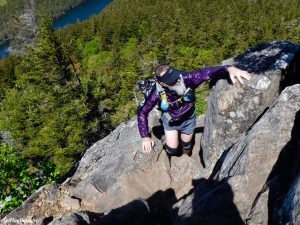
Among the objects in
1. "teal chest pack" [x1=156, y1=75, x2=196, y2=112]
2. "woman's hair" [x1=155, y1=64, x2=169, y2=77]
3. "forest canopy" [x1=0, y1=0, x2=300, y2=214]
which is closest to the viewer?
"woman's hair" [x1=155, y1=64, x2=169, y2=77]

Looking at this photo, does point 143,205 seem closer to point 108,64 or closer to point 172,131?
point 172,131

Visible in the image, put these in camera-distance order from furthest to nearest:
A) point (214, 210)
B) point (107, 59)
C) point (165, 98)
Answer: point (107, 59)
point (165, 98)
point (214, 210)

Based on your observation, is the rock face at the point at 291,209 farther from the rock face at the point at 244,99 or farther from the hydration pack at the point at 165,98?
the rock face at the point at 244,99

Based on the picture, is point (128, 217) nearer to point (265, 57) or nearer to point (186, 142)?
point (186, 142)

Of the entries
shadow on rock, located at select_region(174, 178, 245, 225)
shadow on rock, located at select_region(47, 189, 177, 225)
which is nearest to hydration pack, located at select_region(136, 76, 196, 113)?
shadow on rock, located at select_region(174, 178, 245, 225)

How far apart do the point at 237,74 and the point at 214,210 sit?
12.0 ft

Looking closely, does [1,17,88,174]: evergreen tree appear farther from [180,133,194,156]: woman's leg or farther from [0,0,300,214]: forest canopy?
[180,133,194,156]: woman's leg

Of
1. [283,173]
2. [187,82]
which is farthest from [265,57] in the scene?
[283,173]

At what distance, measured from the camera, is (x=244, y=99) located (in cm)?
969

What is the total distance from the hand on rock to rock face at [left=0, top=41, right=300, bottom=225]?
1.63 feet

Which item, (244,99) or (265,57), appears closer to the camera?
(244,99)

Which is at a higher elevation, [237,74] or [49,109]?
[237,74]

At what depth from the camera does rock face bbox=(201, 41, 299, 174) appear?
9594 mm

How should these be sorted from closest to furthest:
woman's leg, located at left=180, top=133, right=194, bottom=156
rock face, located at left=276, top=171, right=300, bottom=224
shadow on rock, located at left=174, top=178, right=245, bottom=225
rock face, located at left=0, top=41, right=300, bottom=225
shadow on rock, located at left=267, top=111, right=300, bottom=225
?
→ rock face, located at left=276, top=171, right=300, bottom=224 < shadow on rock, located at left=267, top=111, right=300, bottom=225 < shadow on rock, located at left=174, top=178, right=245, bottom=225 < rock face, located at left=0, top=41, right=300, bottom=225 < woman's leg, located at left=180, top=133, right=194, bottom=156
